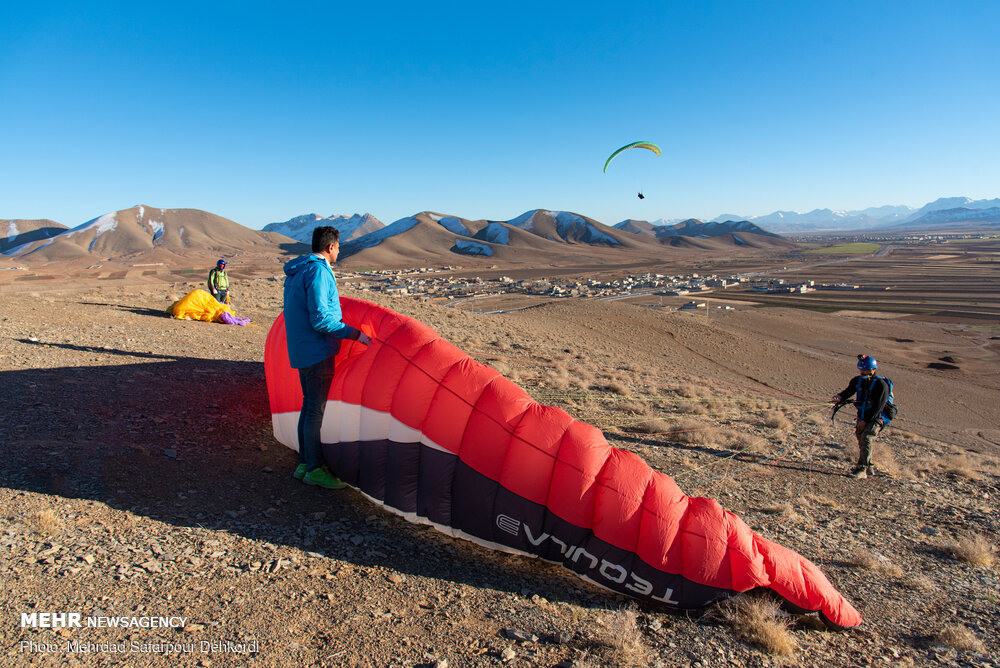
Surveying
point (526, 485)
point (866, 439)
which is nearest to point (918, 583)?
point (866, 439)

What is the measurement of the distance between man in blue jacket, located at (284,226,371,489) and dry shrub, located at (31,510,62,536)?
177 cm

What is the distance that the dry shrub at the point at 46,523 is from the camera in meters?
3.66

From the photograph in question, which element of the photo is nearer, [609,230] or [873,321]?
[873,321]

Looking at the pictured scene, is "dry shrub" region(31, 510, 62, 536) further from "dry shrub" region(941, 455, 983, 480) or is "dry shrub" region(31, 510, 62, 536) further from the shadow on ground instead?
"dry shrub" region(941, 455, 983, 480)

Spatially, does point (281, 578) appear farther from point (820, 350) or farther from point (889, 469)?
point (820, 350)

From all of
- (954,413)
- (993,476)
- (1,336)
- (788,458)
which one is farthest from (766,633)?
(954,413)

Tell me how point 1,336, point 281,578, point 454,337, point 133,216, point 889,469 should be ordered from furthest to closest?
point 133,216 < point 454,337 < point 1,336 < point 889,469 < point 281,578

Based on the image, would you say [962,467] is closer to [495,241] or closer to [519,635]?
[519,635]

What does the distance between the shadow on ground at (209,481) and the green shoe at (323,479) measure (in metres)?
0.07

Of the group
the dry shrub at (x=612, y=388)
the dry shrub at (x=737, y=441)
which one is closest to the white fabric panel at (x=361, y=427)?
the dry shrub at (x=737, y=441)

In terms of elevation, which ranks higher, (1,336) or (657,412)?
(1,336)

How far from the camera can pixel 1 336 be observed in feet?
30.9

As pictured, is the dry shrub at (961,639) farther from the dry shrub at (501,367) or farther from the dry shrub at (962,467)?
the dry shrub at (501,367)

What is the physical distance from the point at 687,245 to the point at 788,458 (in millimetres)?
170190
